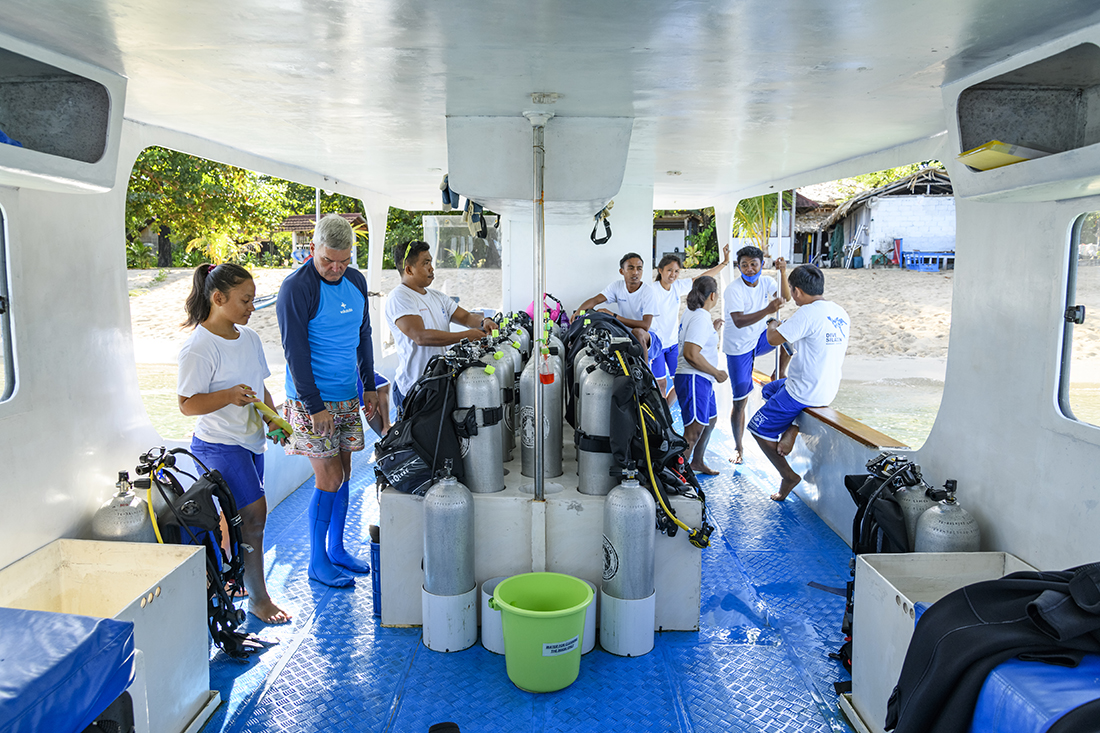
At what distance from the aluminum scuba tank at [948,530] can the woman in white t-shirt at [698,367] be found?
2.64 m

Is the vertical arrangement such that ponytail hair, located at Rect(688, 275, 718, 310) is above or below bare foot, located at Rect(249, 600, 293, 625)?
above

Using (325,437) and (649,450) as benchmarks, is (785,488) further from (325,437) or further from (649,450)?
(325,437)

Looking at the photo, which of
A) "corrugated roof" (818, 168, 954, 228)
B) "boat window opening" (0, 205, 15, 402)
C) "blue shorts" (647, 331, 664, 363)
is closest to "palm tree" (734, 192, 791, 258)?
"corrugated roof" (818, 168, 954, 228)

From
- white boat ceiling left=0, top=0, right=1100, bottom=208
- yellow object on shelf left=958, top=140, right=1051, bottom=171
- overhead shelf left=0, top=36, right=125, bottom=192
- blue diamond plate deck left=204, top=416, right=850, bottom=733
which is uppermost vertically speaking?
white boat ceiling left=0, top=0, right=1100, bottom=208

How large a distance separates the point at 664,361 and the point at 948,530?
4.02 metres

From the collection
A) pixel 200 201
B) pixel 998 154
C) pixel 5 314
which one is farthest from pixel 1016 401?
pixel 200 201

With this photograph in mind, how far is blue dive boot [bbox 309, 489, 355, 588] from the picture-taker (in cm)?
399

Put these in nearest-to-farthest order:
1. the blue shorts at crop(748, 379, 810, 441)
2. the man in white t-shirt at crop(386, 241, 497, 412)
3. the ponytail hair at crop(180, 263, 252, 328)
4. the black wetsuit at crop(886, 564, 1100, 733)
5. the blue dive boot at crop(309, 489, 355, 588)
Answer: the black wetsuit at crop(886, 564, 1100, 733) < the ponytail hair at crop(180, 263, 252, 328) < the blue dive boot at crop(309, 489, 355, 588) < the man in white t-shirt at crop(386, 241, 497, 412) < the blue shorts at crop(748, 379, 810, 441)

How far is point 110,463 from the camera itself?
10.9 feet

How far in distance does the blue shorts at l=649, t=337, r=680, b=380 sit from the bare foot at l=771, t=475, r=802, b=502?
161 centimetres

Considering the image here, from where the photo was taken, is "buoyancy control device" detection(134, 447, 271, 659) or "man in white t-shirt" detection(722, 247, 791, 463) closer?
"buoyancy control device" detection(134, 447, 271, 659)

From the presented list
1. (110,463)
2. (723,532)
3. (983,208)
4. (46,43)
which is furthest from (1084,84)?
(110,463)

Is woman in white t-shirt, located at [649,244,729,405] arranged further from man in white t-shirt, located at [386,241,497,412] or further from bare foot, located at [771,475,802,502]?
man in white t-shirt, located at [386,241,497,412]

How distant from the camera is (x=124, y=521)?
294 cm
